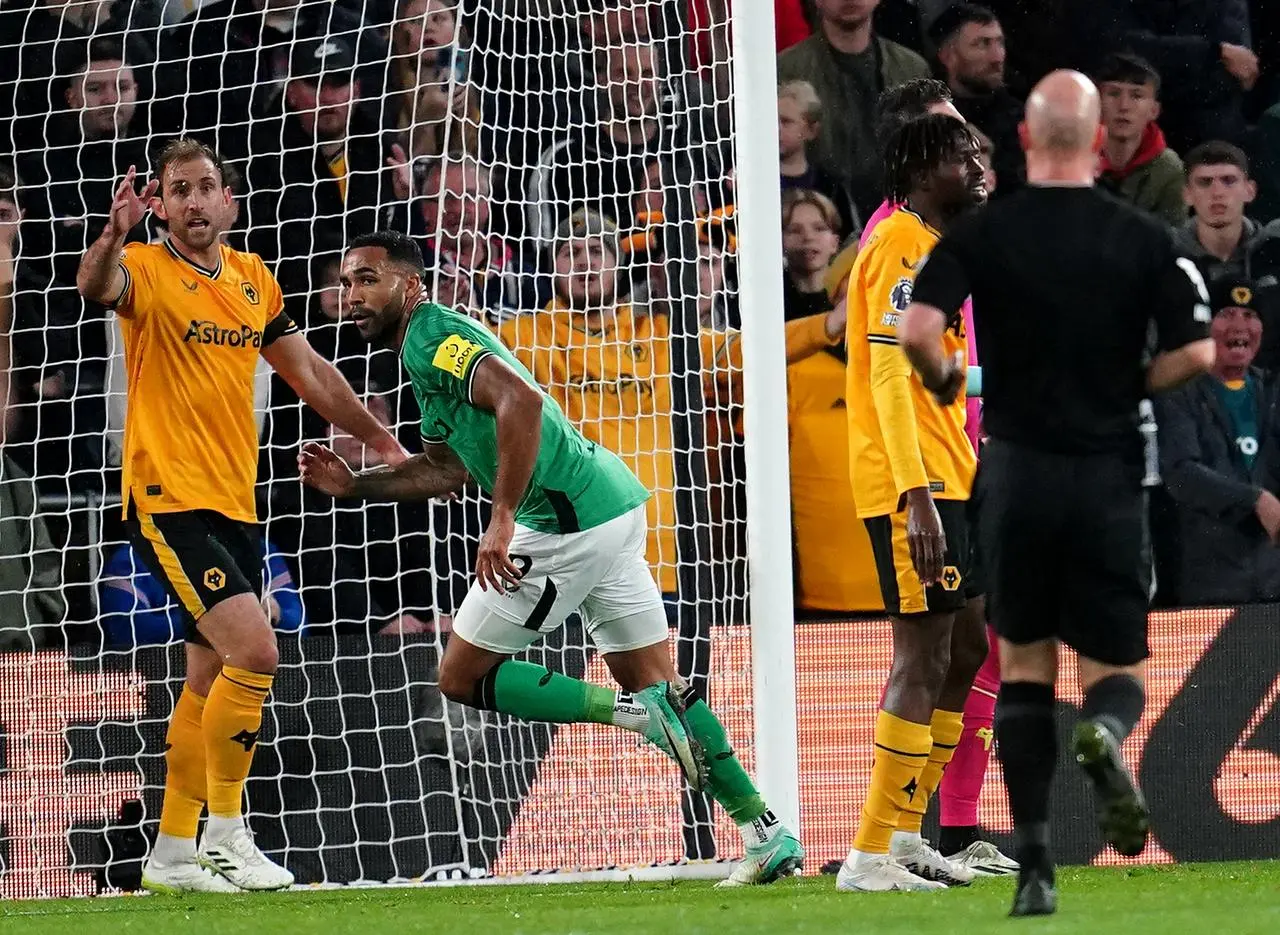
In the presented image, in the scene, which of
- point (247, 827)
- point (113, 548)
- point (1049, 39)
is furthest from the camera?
point (1049, 39)

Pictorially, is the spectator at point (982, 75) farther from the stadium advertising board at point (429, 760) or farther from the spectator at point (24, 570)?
the spectator at point (24, 570)

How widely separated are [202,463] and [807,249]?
113 inches

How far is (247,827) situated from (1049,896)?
3.61 m

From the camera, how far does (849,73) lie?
327 inches

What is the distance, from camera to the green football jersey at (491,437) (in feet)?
17.0

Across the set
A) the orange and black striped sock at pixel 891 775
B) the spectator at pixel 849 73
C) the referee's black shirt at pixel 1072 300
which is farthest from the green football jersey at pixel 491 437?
the spectator at pixel 849 73

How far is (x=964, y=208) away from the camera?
5.34 m

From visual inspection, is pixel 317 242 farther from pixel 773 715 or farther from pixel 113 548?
pixel 773 715

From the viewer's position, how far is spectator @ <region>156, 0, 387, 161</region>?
25.9 feet

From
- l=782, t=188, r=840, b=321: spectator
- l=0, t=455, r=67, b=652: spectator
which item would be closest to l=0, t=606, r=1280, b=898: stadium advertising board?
l=0, t=455, r=67, b=652: spectator

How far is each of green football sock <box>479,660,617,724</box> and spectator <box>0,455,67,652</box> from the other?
2472 millimetres

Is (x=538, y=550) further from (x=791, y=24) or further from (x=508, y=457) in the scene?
(x=791, y=24)

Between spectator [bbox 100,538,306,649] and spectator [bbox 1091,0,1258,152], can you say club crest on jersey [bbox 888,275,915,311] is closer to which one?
spectator [bbox 100,538,306,649]

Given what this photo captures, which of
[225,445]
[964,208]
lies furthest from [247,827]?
[964,208]
